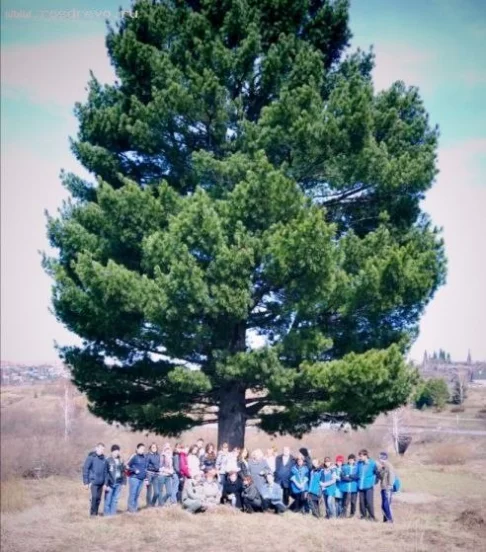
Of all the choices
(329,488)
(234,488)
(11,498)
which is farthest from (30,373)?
(329,488)

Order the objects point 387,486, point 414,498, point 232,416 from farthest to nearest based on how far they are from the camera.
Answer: point 232,416 < point 414,498 < point 387,486

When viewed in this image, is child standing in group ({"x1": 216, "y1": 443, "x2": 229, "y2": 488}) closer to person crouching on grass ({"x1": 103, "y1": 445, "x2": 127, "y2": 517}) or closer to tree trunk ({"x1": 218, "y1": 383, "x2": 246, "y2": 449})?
tree trunk ({"x1": 218, "y1": 383, "x2": 246, "y2": 449})

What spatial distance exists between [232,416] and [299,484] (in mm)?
1663

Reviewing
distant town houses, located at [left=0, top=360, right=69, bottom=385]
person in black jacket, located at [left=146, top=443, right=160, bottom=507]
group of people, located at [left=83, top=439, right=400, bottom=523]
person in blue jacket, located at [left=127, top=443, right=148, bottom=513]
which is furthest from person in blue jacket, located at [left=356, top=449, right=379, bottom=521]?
distant town houses, located at [left=0, top=360, right=69, bottom=385]

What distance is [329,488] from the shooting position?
8.62 metres

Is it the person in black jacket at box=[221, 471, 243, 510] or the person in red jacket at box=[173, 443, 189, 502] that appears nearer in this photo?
the person in black jacket at box=[221, 471, 243, 510]

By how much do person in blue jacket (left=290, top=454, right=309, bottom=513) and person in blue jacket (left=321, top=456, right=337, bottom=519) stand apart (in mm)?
303

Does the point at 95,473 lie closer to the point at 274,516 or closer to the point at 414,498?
the point at 274,516

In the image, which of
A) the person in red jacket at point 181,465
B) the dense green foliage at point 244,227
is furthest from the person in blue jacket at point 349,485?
the person in red jacket at point 181,465

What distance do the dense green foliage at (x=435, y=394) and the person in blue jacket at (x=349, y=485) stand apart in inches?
74.1

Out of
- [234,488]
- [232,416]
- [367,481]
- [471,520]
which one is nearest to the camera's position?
[471,520]

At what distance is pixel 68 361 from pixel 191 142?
15.3 feet

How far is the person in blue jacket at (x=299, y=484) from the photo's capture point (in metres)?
8.77

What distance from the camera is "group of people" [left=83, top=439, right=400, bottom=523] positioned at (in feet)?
27.7
